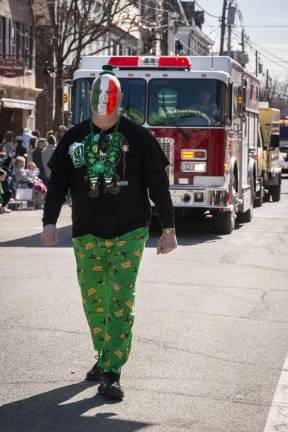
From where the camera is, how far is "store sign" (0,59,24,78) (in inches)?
1521

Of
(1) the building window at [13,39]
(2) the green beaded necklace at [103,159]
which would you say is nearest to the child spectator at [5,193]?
(2) the green beaded necklace at [103,159]

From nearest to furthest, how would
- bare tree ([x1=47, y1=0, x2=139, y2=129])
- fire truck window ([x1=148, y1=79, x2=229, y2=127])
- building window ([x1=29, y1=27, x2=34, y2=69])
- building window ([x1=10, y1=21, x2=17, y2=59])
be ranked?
fire truck window ([x1=148, y1=79, x2=229, y2=127]), bare tree ([x1=47, y1=0, x2=139, y2=129]), building window ([x1=10, y1=21, x2=17, y2=59]), building window ([x1=29, y1=27, x2=34, y2=69])

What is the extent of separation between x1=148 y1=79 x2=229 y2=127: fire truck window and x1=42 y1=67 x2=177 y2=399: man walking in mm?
11509

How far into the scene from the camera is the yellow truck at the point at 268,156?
28459mm

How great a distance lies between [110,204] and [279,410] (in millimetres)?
1513

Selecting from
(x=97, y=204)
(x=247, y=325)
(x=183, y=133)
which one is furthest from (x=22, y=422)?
(x=183, y=133)

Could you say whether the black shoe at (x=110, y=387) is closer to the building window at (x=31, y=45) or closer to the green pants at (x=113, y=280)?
the green pants at (x=113, y=280)

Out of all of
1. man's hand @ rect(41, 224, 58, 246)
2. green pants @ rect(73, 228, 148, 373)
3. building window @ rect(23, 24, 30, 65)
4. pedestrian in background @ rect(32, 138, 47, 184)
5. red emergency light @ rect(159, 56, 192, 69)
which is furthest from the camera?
building window @ rect(23, 24, 30, 65)

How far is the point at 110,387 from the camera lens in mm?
6289

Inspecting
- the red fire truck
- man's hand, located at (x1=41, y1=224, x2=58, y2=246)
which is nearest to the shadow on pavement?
man's hand, located at (x1=41, y1=224, x2=58, y2=246)

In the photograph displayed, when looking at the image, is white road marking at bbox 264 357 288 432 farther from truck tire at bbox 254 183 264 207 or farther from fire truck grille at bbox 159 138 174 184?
truck tire at bbox 254 183 264 207

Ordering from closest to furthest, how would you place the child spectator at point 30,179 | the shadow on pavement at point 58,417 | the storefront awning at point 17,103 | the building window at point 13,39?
the shadow on pavement at point 58,417, the child spectator at point 30,179, the storefront awning at point 17,103, the building window at point 13,39

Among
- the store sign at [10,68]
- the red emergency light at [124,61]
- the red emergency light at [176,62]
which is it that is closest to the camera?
the red emergency light at [176,62]

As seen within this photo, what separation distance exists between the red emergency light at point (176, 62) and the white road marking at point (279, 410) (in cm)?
1174
